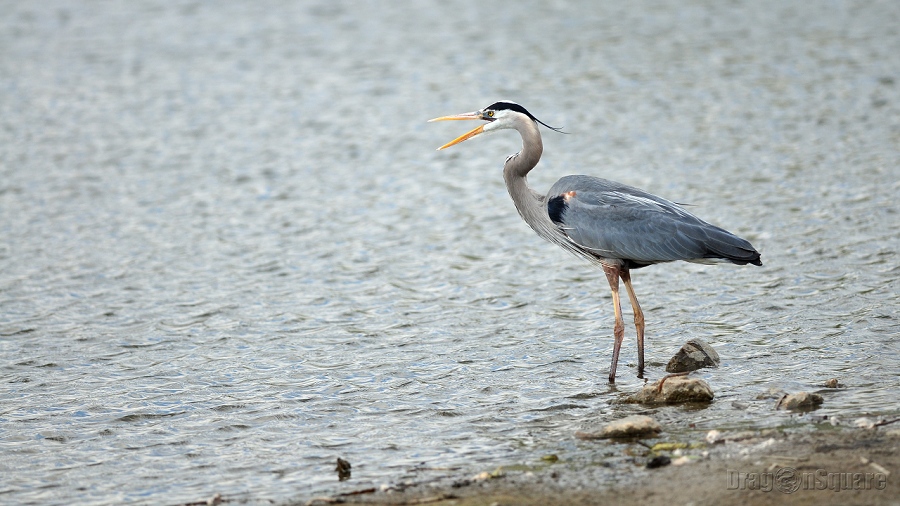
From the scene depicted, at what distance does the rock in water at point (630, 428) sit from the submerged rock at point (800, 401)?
942mm

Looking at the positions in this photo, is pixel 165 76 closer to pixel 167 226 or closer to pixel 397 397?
pixel 167 226

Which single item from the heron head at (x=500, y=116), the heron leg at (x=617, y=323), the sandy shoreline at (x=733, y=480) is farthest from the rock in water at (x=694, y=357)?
the heron head at (x=500, y=116)

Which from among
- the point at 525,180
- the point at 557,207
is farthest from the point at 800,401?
the point at 525,180

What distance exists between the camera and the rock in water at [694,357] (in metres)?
9.01

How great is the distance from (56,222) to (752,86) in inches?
457

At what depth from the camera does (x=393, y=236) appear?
1406 cm

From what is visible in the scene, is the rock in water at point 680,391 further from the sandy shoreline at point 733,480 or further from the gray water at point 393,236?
the sandy shoreline at point 733,480

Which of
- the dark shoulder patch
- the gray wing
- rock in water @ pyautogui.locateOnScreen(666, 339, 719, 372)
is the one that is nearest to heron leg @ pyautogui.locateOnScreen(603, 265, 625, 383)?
the gray wing

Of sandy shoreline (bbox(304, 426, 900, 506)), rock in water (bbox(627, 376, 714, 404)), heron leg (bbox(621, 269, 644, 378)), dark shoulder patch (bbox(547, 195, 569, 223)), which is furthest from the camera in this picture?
dark shoulder patch (bbox(547, 195, 569, 223))

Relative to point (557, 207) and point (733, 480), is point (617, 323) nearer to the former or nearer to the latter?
point (557, 207)

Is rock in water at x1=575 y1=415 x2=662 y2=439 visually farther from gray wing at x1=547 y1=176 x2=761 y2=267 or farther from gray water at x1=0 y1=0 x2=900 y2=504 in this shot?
gray wing at x1=547 y1=176 x2=761 y2=267

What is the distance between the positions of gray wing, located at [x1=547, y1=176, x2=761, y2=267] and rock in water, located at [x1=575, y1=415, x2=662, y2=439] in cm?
198

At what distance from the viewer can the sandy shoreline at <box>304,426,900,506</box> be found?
5.97 metres

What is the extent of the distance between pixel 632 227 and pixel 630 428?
2.35 metres
